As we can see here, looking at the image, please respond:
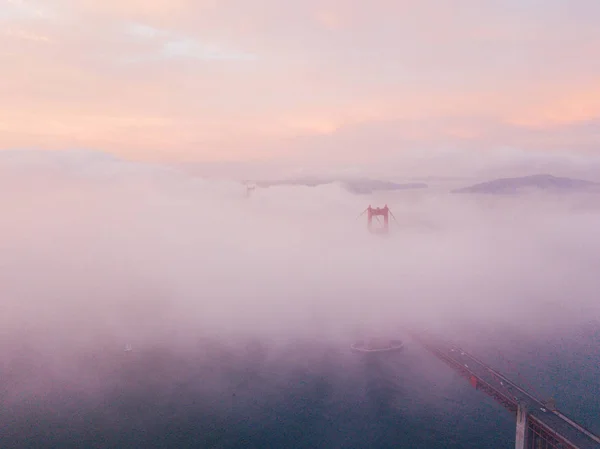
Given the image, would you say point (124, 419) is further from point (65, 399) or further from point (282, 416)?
point (282, 416)

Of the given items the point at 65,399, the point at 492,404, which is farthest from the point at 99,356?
the point at 492,404

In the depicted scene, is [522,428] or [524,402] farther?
[524,402]

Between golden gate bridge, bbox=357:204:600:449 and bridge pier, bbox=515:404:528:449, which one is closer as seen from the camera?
golden gate bridge, bbox=357:204:600:449

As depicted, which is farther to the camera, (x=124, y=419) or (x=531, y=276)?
(x=531, y=276)

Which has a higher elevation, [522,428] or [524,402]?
[524,402]
